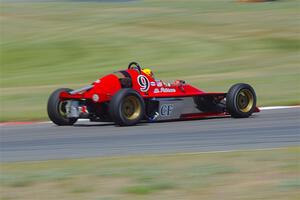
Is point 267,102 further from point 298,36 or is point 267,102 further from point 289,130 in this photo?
point 298,36

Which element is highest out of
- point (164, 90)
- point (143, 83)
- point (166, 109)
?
point (143, 83)

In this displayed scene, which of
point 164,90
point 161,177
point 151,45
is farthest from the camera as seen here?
point 151,45

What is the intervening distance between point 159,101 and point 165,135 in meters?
2.05

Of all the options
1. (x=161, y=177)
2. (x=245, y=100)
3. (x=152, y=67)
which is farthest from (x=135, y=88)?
(x=152, y=67)

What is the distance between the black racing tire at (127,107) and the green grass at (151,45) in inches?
111

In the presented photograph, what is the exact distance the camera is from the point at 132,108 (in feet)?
41.5

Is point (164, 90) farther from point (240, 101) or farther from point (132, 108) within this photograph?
point (240, 101)

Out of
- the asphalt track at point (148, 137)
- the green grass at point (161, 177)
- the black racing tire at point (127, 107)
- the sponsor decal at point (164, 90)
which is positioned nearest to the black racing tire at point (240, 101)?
the asphalt track at point (148, 137)

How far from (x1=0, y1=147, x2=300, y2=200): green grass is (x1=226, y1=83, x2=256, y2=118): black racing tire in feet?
15.4

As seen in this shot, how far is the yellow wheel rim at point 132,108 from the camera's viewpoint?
12523 millimetres

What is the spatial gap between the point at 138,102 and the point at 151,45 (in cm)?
1979

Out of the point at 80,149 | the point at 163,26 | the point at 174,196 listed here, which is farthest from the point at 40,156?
the point at 163,26

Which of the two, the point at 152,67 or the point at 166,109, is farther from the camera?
the point at 152,67

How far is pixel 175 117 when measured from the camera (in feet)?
43.8
